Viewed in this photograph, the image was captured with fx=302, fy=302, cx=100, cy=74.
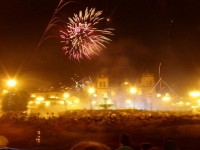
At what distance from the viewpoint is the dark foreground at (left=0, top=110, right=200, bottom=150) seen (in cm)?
1339

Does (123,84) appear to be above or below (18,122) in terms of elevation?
above

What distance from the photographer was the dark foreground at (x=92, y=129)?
13.4 m

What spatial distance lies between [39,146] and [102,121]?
442 centimetres

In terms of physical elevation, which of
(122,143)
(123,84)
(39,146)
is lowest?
(39,146)

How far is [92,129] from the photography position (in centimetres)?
1580

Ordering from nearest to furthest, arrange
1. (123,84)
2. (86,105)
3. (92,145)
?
(92,145), (86,105), (123,84)

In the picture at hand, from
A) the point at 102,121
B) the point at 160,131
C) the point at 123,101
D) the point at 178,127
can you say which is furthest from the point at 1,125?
the point at 123,101

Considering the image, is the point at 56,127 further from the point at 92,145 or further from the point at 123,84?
the point at 123,84

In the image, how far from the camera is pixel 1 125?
629 inches

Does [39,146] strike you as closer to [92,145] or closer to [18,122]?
[18,122]

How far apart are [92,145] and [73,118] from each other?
1498cm

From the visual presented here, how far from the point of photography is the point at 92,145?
2742 mm

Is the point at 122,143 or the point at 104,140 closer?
the point at 122,143

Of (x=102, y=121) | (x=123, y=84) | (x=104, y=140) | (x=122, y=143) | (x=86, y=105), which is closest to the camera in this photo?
(x=122, y=143)
